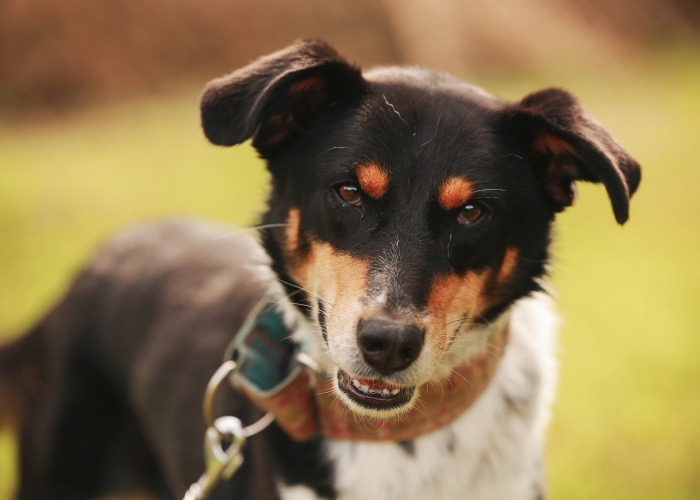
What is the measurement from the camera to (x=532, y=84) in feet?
40.9

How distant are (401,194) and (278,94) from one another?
0.53m

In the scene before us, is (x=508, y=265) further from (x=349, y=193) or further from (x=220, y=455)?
(x=220, y=455)

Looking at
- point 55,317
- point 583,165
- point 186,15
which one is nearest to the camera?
point 583,165

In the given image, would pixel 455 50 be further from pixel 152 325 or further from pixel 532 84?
pixel 152 325

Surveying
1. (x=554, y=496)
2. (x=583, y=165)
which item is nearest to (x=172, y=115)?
(x=554, y=496)

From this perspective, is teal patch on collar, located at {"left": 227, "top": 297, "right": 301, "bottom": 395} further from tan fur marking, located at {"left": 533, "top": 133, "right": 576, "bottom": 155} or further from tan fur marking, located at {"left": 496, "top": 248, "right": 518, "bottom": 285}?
tan fur marking, located at {"left": 533, "top": 133, "right": 576, "bottom": 155}

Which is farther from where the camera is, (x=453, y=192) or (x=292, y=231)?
(x=292, y=231)

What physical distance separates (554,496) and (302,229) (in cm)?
246

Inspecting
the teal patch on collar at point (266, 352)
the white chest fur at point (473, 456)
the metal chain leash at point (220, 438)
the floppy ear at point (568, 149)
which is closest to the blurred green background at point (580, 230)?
the floppy ear at point (568, 149)

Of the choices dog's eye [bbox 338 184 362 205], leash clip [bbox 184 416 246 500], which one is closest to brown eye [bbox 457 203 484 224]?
dog's eye [bbox 338 184 362 205]

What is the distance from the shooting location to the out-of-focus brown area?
12.3 metres

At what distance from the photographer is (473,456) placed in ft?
8.18

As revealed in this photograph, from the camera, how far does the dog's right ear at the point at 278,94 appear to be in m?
2.20

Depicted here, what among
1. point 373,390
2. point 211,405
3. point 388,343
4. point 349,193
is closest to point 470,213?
point 349,193
